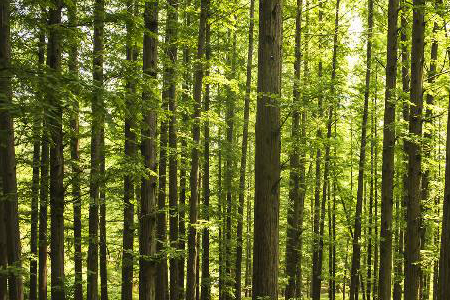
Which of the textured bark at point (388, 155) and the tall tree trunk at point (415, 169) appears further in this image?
the textured bark at point (388, 155)

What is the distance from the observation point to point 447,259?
239 inches

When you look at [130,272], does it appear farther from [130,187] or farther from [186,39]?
[186,39]

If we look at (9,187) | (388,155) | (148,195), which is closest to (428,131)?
(388,155)

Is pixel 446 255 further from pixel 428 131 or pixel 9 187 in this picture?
pixel 9 187

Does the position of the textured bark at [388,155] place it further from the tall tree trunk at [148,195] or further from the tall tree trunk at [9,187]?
the tall tree trunk at [9,187]

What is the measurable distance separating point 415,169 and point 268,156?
6025mm

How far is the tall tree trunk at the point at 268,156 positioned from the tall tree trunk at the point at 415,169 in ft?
18.3

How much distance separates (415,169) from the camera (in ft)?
34.1

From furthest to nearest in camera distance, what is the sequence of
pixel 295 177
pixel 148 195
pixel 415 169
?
pixel 295 177, pixel 415 169, pixel 148 195

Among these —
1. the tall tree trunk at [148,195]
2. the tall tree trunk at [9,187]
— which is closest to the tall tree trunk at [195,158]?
the tall tree trunk at [148,195]

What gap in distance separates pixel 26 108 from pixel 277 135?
370cm

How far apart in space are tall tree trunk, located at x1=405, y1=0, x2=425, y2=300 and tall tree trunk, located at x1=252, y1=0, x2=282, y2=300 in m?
5.57

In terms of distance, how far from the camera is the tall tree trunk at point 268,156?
621 centimetres

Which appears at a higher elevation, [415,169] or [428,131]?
[428,131]
